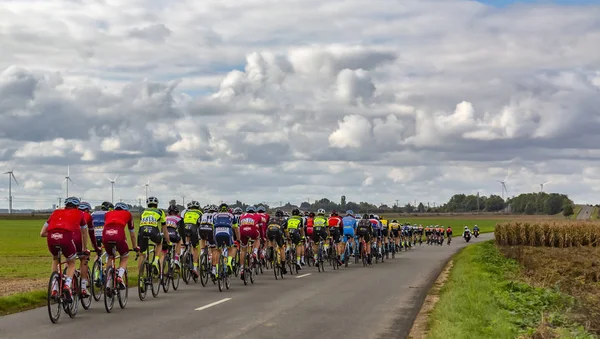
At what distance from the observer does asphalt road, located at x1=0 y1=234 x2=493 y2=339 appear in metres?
13.1

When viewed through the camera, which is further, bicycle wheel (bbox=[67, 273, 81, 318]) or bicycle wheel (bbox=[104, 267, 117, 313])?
bicycle wheel (bbox=[104, 267, 117, 313])

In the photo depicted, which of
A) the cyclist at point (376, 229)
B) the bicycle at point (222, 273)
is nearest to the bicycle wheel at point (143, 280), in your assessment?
the bicycle at point (222, 273)

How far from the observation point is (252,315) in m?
15.3

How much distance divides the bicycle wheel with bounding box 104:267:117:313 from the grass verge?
6.26 metres

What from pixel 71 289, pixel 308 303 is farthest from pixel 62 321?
pixel 308 303

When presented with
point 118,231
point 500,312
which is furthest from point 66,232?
point 500,312

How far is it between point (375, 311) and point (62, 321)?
20.0ft

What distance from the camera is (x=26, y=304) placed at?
1736 cm

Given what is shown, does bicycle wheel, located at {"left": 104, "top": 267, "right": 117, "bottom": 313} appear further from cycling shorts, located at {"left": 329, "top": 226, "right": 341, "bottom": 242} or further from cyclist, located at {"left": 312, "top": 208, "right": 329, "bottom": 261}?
cycling shorts, located at {"left": 329, "top": 226, "right": 341, "bottom": 242}

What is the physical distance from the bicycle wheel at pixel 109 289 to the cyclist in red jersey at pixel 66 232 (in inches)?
55.0

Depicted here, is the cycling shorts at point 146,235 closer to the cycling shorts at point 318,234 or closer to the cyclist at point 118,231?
the cyclist at point 118,231

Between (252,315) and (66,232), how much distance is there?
148 inches

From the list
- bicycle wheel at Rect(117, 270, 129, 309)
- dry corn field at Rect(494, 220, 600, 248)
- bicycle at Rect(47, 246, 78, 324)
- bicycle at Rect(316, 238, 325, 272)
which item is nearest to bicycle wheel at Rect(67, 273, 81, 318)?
bicycle at Rect(47, 246, 78, 324)

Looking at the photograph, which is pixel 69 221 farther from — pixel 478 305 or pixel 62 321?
pixel 478 305
